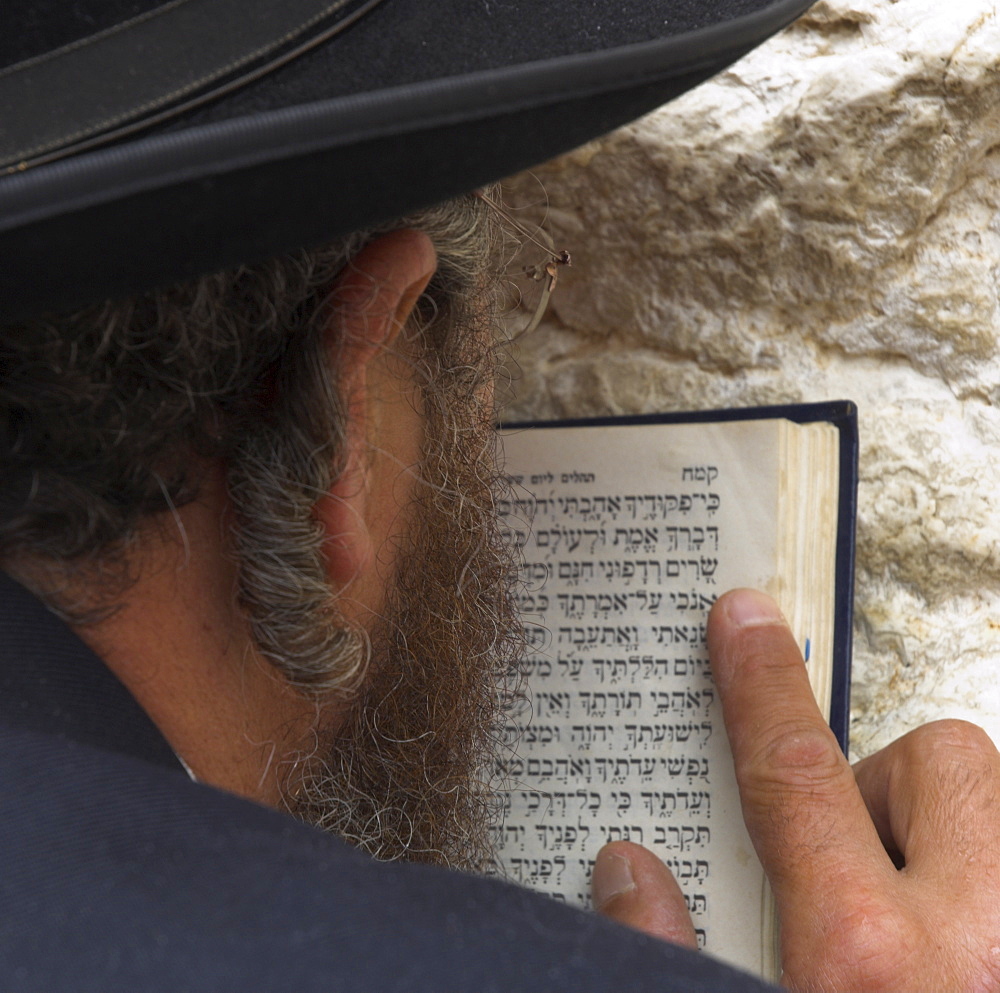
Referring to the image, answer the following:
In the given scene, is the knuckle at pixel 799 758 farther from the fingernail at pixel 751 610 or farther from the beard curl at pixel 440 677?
the beard curl at pixel 440 677

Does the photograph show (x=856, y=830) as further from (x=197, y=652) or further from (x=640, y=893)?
(x=197, y=652)

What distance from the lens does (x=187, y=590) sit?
0.71 m

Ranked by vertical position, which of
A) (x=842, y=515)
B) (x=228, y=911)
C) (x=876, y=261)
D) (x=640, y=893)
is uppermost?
(x=876, y=261)

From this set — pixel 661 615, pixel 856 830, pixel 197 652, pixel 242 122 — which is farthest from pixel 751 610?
pixel 242 122

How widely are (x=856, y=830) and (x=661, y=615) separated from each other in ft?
0.90

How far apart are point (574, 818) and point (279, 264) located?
2.26 feet

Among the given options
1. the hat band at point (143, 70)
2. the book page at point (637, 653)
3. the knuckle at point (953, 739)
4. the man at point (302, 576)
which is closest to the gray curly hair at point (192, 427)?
the man at point (302, 576)

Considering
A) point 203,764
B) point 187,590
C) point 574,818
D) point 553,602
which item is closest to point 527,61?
point 187,590

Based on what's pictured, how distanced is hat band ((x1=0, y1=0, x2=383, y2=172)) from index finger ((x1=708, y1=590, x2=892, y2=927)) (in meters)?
0.66

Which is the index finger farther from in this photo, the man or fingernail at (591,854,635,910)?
fingernail at (591,854,635,910)

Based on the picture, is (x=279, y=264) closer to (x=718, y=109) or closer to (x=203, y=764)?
(x=203, y=764)

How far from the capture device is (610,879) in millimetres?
987

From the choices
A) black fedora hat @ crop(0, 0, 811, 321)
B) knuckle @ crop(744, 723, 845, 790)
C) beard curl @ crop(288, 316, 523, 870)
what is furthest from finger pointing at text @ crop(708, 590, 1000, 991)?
black fedora hat @ crop(0, 0, 811, 321)

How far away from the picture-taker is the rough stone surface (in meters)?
1.00
